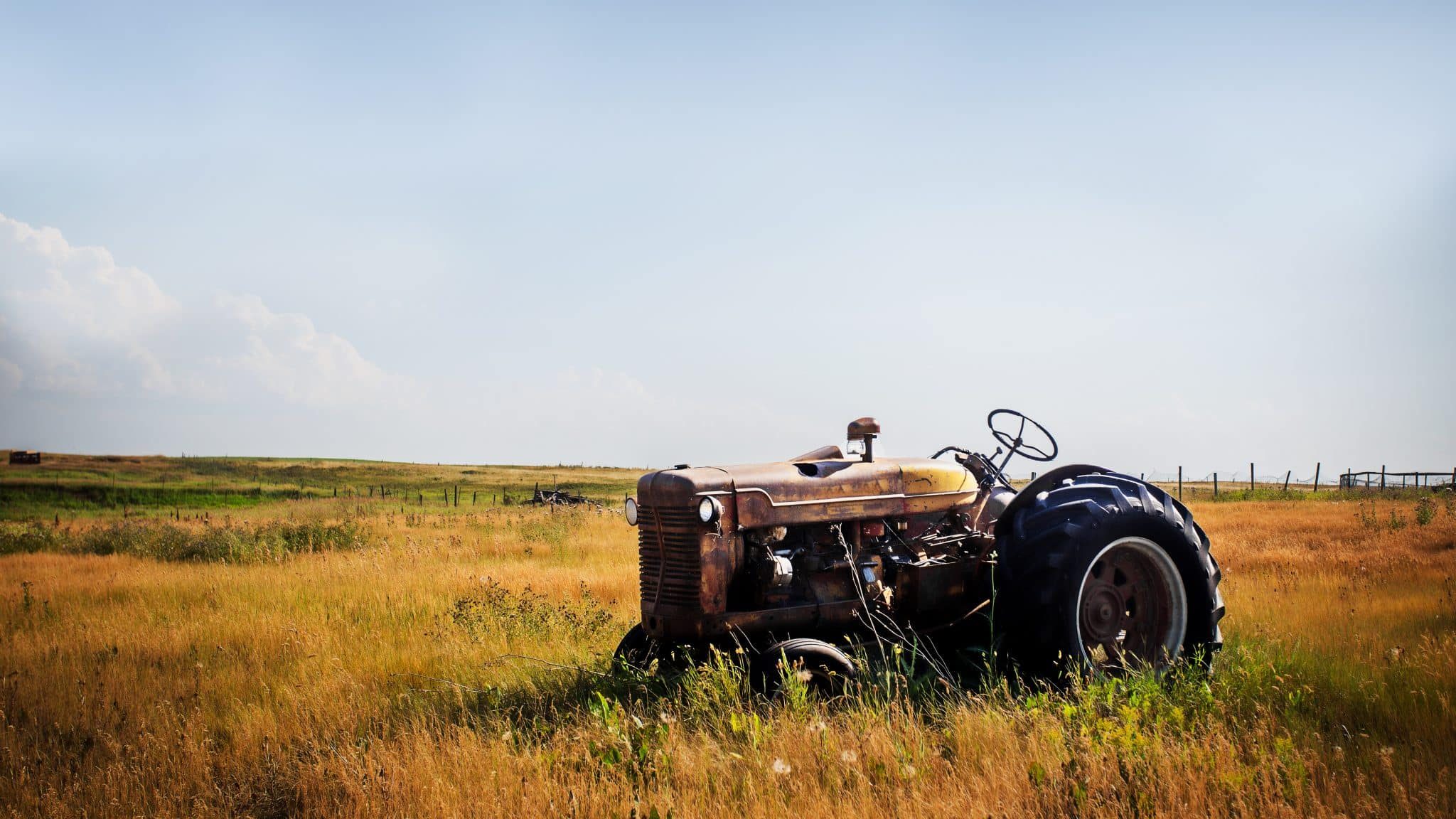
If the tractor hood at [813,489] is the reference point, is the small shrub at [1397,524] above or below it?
below

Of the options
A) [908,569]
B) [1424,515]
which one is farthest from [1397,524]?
[908,569]

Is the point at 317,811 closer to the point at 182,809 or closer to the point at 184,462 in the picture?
the point at 182,809

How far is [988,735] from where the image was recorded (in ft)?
14.3

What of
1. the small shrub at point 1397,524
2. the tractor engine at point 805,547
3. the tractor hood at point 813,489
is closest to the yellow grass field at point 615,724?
the tractor engine at point 805,547

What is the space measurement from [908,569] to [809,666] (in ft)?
3.36

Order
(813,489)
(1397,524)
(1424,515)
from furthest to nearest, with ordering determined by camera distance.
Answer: (1424,515) < (1397,524) < (813,489)

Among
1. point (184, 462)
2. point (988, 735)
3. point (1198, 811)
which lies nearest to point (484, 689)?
point (988, 735)

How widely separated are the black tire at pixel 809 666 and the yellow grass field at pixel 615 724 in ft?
0.43

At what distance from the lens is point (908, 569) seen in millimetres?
5570

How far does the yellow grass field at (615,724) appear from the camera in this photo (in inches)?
152

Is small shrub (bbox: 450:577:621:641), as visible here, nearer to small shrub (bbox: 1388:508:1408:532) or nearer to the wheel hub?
the wheel hub

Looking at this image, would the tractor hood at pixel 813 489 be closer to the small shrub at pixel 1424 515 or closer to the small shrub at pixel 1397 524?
the small shrub at pixel 1397 524

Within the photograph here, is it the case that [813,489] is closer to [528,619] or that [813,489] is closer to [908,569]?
[908,569]

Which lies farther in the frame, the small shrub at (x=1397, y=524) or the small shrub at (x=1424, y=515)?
the small shrub at (x=1424, y=515)
